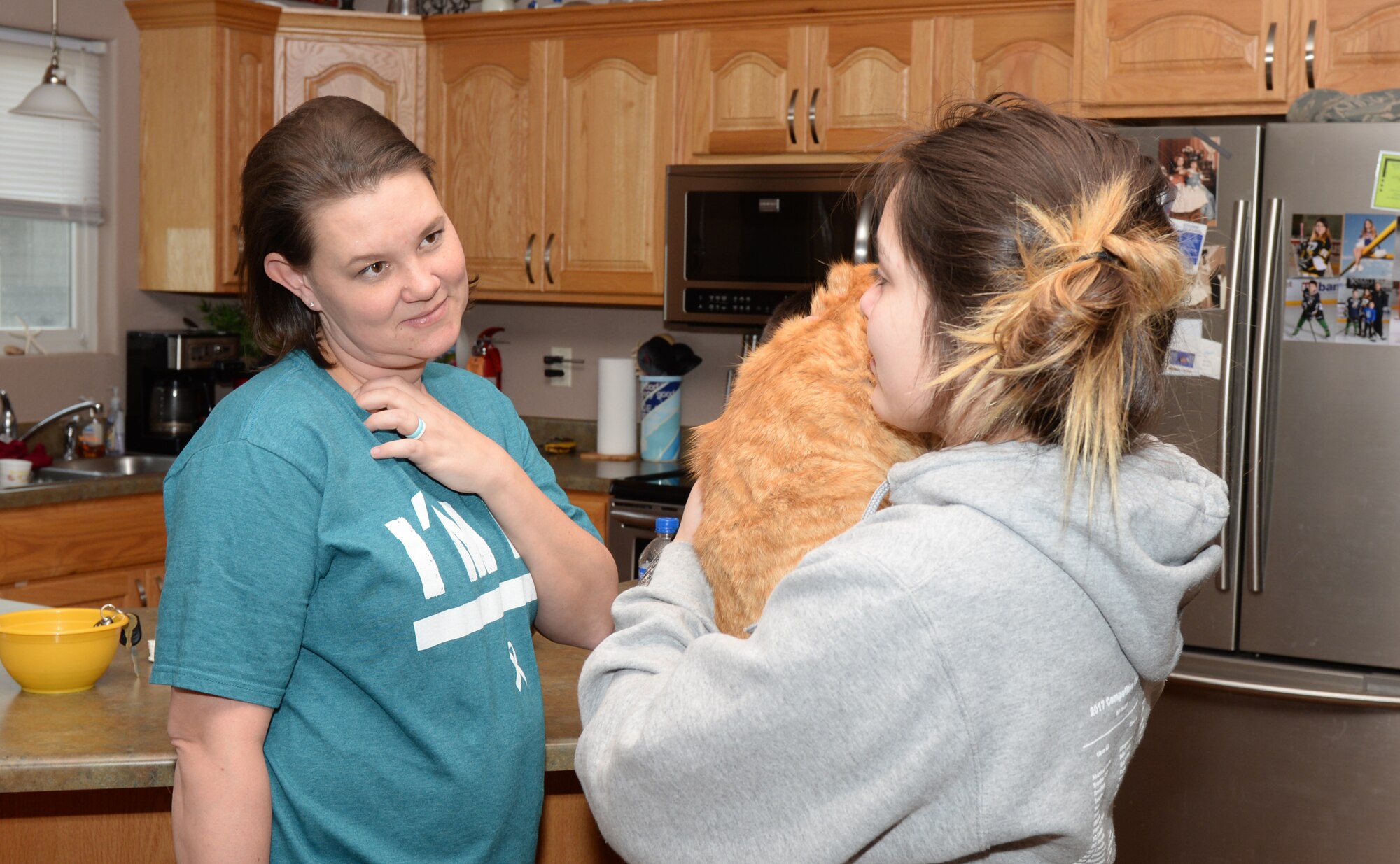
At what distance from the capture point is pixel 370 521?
1.12m

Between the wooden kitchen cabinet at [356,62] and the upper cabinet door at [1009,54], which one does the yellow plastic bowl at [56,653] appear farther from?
the wooden kitchen cabinet at [356,62]

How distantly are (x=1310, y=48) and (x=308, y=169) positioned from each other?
2.56 m

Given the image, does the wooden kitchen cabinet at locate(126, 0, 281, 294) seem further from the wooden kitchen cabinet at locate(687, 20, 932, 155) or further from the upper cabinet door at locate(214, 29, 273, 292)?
the wooden kitchen cabinet at locate(687, 20, 932, 155)

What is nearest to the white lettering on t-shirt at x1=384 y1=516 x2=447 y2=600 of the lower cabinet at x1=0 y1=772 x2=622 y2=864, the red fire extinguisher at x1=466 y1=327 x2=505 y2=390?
A: the lower cabinet at x1=0 y1=772 x2=622 y2=864

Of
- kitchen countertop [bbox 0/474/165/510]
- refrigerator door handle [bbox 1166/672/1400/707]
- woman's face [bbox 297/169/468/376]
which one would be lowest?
refrigerator door handle [bbox 1166/672/1400/707]

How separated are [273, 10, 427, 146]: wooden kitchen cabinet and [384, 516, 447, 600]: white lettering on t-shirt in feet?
10.8

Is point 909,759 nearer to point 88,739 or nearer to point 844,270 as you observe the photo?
point 844,270

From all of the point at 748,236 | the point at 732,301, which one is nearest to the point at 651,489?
the point at 732,301

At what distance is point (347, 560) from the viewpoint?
1.11m

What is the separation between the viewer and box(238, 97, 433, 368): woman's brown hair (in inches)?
44.9

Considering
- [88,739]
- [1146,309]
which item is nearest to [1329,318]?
[1146,309]

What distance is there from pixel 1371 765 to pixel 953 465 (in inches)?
93.7

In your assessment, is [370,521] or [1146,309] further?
[370,521]

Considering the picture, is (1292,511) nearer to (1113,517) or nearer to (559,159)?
(1113,517)
